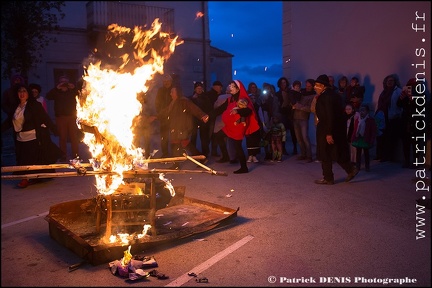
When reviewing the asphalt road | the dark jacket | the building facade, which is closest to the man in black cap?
the dark jacket

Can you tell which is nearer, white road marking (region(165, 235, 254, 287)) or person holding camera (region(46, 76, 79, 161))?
white road marking (region(165, 235, 254, 287))

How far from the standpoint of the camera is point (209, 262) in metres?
4.47

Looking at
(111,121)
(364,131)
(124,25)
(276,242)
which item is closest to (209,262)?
(276,242)

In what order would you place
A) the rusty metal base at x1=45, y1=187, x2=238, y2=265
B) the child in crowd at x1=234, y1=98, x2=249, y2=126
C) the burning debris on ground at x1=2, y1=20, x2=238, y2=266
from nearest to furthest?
→ the rusty metal base at x1=45, y1=187, x2=238, y2=265 < the burning debris on ground at x1=2, y1=20, x2=238, y2=266 < the child in crowd at x1=234, y1=98, x2=249, y2=126

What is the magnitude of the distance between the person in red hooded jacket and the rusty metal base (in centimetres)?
307

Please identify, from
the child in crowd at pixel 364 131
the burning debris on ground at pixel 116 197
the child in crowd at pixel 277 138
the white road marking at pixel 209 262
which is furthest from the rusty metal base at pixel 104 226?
the child in crowd at pixel 277 138

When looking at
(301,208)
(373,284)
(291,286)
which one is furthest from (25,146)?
(373,284)

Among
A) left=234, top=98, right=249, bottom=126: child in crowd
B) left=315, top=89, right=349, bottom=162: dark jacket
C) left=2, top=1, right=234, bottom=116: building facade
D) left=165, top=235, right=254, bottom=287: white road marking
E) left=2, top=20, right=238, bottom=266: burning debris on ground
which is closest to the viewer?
left=165, top=235, right=254, bottom=287: white road marking

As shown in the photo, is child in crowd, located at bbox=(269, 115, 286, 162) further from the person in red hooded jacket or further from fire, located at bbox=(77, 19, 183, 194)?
fire, located at bbox=(77, 19, 183, 194)

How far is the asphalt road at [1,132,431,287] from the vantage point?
4.09 metres

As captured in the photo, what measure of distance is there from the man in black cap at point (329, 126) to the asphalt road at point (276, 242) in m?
0.59

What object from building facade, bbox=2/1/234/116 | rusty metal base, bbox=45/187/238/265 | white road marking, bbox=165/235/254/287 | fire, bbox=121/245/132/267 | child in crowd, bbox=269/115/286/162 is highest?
building facade, bbox=2/1/234/116

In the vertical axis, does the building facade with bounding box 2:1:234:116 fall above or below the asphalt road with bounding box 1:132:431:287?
above

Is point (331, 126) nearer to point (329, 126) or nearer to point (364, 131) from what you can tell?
point (329, 126)
